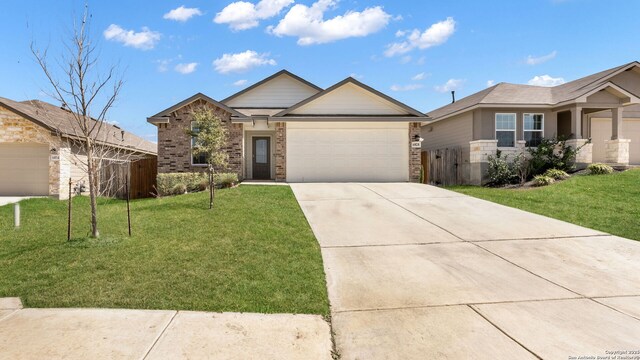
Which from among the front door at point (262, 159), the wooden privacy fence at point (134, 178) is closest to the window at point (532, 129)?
the front door at point (262, 159)

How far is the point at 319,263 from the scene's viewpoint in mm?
6332

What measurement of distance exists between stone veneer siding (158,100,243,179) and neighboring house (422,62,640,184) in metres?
10.1

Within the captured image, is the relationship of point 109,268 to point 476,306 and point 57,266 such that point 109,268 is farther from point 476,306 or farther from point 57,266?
point 476,306

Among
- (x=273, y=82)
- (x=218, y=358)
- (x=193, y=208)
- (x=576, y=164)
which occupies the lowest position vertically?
(x=218, y=358)

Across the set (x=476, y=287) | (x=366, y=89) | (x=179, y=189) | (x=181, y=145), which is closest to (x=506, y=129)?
(x=366, y=89)

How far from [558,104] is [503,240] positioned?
13837 mm

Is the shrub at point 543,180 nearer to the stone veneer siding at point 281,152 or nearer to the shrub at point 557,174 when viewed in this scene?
the shrub at point 557,174

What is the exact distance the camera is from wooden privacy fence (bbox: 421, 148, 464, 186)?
67.8 ft

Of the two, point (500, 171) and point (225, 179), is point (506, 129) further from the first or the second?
point (225, 179)

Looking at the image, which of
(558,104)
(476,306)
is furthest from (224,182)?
(558,104)

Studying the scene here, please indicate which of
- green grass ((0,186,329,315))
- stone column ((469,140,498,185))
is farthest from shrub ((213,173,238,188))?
stone column ((469,140,498,185))

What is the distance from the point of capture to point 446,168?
2094 centimetres

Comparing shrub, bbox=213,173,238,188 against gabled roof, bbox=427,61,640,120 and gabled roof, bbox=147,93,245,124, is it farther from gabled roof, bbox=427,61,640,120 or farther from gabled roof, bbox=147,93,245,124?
gabled roof, bbox=427,61,640,120

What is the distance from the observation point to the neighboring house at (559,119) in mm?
18000
